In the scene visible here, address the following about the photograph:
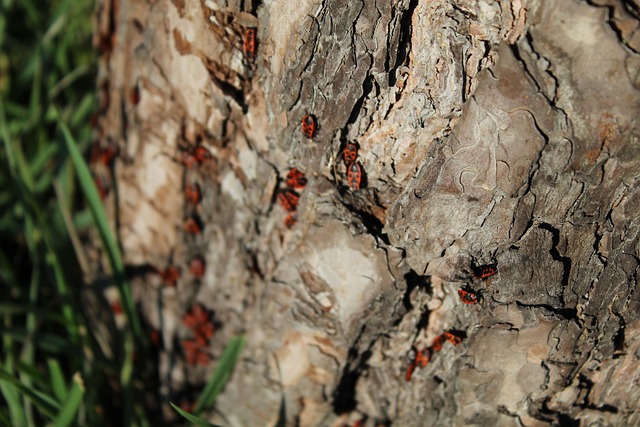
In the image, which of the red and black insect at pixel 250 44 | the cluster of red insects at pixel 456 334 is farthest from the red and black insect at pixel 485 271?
the red and black insect at pixel 250 44

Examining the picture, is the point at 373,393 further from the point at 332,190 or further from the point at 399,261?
the point at 332,190

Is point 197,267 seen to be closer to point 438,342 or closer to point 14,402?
point 14,402

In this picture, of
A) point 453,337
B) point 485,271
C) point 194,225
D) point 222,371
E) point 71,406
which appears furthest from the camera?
point 194,225

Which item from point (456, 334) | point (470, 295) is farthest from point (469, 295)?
point (456, 334)

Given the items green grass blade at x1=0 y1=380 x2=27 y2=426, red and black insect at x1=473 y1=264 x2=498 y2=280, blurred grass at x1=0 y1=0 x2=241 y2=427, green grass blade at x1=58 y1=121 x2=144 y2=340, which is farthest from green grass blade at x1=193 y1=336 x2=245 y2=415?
red and black insect at x1=473 y1=264 x2=498 y2=280

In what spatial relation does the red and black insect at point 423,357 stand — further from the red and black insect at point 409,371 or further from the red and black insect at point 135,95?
the red and black insect at point 135,95
